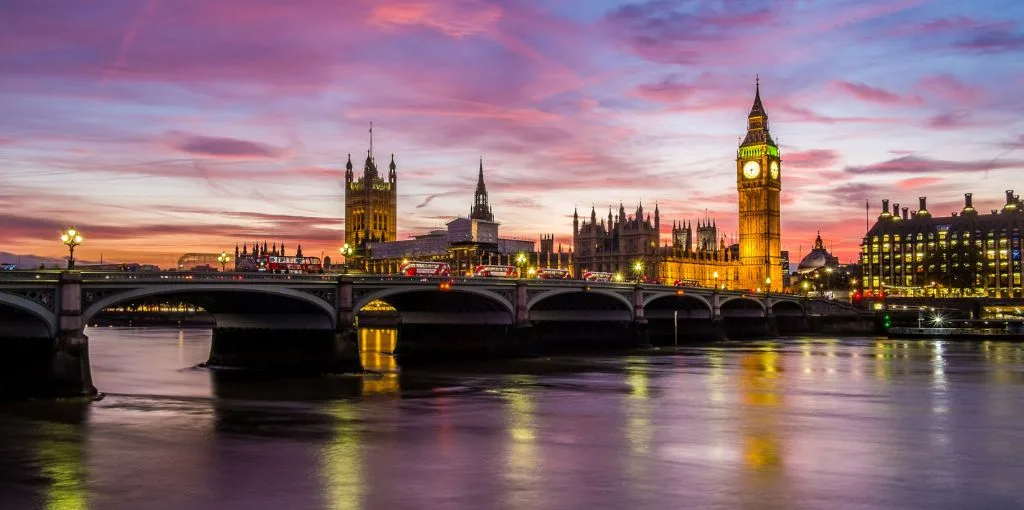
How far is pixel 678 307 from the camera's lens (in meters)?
130

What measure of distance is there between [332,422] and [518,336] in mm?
46220

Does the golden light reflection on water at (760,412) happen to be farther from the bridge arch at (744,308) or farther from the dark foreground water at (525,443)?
the bridge arch at (744,308)

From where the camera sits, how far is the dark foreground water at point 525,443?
27.8 m

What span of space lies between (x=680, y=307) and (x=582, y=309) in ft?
73.1

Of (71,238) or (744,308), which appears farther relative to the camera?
(744,308)

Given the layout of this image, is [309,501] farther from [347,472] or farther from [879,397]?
[879,397]

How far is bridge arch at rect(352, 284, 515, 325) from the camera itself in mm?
85312

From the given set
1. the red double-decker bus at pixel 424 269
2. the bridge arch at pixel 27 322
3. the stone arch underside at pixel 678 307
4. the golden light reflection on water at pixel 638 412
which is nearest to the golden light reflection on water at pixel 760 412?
the golden light reflection on water at pixel 638 412

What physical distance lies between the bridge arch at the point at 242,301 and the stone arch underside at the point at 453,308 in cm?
1378

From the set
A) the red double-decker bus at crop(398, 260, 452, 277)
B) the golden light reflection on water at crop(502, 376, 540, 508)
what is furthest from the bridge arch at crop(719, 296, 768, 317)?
the golden light reflection on water at crop(502, 376, 540, 508)

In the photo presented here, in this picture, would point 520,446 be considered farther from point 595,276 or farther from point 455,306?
point 595,276

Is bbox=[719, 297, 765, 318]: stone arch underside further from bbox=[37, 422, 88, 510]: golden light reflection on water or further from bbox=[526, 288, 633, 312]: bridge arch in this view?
bbox=[37, 422, 88, 510]: golden light reflection on water

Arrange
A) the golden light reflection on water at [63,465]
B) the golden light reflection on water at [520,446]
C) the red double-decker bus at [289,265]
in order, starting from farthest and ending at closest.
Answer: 1. the red double-decker bus at [289,265]
2. the golden light reflection on water at [520,446]
3. the golden light reflection on water at [63,465]

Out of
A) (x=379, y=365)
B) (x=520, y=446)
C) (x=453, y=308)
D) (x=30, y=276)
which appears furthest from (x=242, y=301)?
(x=520, y=446)
